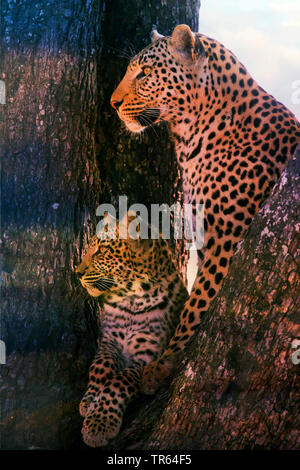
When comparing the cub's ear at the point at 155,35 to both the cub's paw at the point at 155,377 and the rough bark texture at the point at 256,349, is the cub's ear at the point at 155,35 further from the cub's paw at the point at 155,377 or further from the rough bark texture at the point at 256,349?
the cub's paw at the point at 155,377

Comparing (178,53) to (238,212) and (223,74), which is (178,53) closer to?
(223,74)

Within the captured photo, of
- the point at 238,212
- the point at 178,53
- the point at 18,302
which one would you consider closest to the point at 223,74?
the point at 178,53

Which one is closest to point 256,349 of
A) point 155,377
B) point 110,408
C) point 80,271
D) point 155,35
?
point 155,377

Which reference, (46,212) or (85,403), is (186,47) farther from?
(85,403)

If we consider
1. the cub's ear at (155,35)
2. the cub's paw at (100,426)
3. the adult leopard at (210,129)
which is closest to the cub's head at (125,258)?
the adult leopard at (210,129)

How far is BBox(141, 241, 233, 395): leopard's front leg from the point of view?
3916 millimetres

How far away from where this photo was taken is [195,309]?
4.10 m

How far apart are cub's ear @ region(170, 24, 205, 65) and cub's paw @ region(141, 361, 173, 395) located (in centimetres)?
214

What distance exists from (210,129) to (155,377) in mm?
1793

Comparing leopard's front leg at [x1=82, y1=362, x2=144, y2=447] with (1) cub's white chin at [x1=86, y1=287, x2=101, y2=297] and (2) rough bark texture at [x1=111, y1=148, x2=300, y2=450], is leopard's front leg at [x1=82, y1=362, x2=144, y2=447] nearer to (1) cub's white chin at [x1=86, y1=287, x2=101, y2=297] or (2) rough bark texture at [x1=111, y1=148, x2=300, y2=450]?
(1) cub's white chin at [x1=86, y1=287, x2=101, y2=297]

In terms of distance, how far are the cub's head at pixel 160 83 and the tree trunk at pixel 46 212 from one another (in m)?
0.34

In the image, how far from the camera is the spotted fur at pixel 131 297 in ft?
14.3

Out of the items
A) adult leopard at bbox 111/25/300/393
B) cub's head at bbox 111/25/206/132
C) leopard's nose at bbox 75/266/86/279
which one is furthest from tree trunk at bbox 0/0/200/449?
adult leopard at bbox 111/25/300/393

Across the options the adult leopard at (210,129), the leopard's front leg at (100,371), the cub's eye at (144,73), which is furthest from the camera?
the cub's eye at (144,73)
